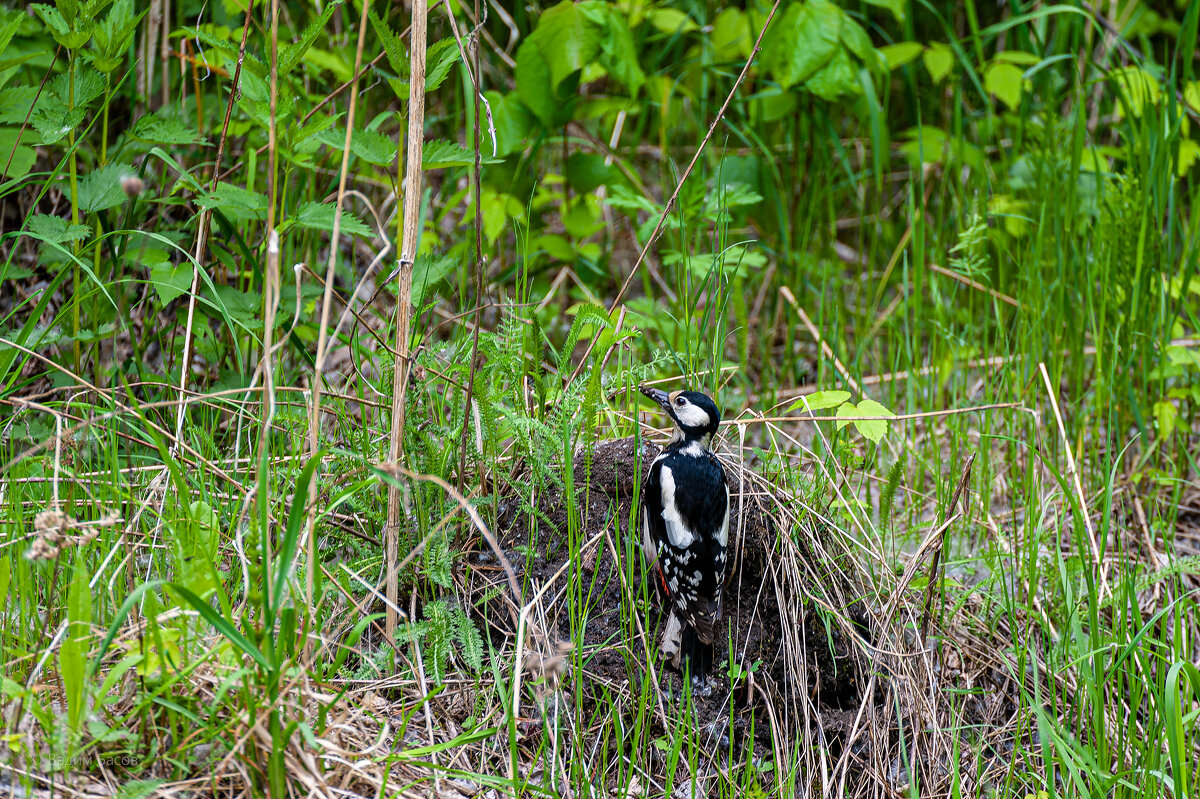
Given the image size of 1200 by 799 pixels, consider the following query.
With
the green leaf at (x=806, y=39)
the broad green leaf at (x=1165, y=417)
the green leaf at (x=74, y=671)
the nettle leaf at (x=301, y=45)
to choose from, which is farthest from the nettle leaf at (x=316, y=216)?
the broad green leaf at (x=1165, y=417)

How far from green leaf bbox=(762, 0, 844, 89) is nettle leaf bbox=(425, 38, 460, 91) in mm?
2173

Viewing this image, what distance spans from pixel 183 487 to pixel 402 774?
777mm

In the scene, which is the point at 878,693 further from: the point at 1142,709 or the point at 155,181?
the point at 155,181

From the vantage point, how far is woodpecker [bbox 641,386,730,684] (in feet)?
8.00

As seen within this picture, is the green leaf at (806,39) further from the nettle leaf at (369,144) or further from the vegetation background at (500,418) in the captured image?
the nettle leaf at (369,144)

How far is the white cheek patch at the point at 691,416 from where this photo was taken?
8.73 ft

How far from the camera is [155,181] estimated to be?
3699mm

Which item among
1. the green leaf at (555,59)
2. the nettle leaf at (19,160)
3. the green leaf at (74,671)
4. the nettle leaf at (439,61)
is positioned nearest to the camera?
the green leaf at (74,671)

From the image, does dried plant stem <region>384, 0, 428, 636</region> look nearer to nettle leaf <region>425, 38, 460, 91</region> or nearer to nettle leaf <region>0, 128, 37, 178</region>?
nettle leaf <region>425, 38, 460, 91</region>

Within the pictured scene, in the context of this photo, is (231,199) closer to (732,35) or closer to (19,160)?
(19,160)

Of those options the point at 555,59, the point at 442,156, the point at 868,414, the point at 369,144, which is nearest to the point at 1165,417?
the point at 868,414

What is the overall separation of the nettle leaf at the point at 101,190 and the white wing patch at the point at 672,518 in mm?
1882

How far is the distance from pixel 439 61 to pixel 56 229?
131 centimetres

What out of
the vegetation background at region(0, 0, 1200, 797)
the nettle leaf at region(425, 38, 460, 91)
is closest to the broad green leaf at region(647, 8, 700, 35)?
the vegetation background at region(0, 0, 1200, 797)
